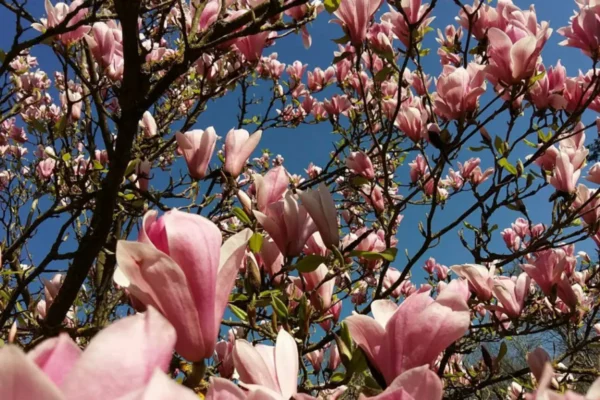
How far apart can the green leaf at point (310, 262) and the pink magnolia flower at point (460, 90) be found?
1053mm

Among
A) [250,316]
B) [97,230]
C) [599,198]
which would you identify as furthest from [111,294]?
[599,198]

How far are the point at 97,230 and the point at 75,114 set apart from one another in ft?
5.85

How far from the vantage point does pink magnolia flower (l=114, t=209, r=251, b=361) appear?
628mm

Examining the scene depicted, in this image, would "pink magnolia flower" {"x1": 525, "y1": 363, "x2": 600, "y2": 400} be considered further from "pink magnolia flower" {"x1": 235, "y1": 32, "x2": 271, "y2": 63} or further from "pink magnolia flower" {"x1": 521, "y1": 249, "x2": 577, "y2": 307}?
"pink magnolia flower" {"x1": 235, "y1": 32, "x2": 271, "y2": 63}

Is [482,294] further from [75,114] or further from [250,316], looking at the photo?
[75,114]

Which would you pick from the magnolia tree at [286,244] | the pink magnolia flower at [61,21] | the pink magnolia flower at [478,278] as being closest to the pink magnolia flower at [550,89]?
the magnolia tree at [286,244]

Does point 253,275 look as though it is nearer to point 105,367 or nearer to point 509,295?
point 105,367

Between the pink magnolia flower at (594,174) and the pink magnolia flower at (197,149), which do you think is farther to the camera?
the pink magnolia flower at (594,174)

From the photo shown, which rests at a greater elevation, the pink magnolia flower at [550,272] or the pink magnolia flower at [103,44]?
the pink magnolia flower at [103,44]

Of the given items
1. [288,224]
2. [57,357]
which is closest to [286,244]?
[288,224]

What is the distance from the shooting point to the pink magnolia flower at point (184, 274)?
2.06 feet

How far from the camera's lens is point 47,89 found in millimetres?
5590

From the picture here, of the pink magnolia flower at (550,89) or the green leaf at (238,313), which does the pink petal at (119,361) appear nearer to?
the green leaf at (238,313)

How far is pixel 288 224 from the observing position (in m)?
1.30
